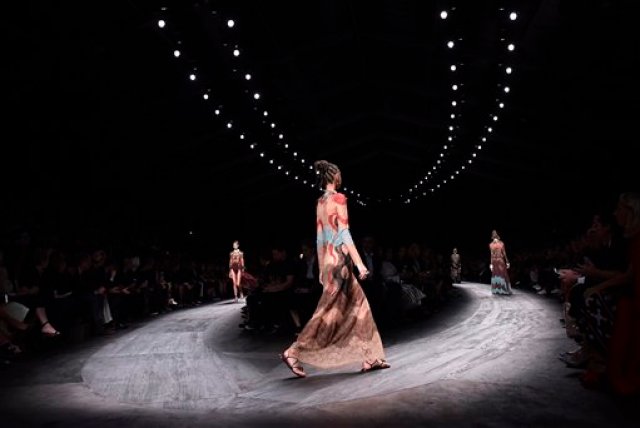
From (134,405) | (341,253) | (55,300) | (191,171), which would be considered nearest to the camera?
(134,405)

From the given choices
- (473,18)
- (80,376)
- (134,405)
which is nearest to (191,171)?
(473,18)

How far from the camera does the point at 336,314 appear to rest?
4883 millimetres

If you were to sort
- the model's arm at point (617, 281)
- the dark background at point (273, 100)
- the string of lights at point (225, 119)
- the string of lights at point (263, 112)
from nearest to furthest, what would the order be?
1. the model's arm at point (617, 281)
2. the dark background at point (273, 100)
3. the string of lights at point (225, 119)
4. the string of lights at point (263, 112)

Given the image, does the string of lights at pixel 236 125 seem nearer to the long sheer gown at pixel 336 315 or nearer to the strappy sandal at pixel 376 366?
the long sheer gown at pixel 336 315

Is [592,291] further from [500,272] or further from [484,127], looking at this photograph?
[484,127]

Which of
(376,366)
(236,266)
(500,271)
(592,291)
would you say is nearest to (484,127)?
(500,271)

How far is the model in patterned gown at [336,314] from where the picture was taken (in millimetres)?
4734

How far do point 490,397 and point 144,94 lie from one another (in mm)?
13066

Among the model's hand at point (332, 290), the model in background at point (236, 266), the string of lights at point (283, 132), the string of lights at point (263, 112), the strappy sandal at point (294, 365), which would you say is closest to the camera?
the strappy sandal at point (294, 365)

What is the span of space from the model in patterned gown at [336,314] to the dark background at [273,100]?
7.62 metres

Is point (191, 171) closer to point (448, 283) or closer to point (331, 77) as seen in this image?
point (331, 77)

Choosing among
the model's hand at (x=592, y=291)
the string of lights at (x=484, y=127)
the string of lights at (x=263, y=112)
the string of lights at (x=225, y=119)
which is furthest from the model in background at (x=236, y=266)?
the model's hand at (x=592, y=291)

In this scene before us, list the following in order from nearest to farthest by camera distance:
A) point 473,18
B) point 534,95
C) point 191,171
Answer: point 473,18
point 534,95
point 191,171

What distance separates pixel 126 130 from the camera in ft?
47.9
